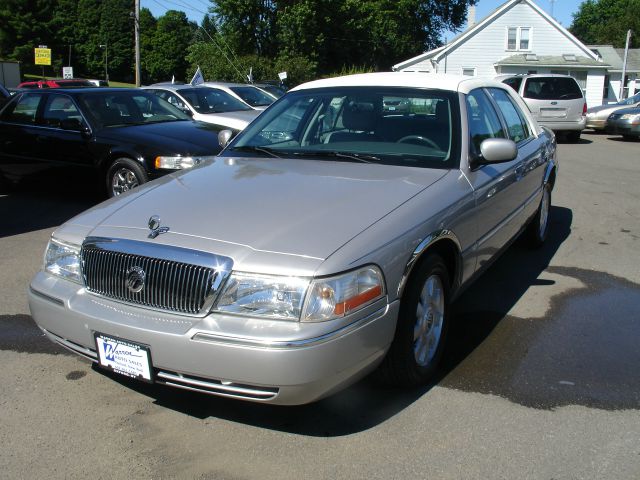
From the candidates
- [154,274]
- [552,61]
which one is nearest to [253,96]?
[154,274]

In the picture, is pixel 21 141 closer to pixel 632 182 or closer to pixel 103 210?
pixel 103 210

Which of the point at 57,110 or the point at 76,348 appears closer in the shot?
the point at 76,348

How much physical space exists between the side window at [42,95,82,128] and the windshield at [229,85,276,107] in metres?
5.70

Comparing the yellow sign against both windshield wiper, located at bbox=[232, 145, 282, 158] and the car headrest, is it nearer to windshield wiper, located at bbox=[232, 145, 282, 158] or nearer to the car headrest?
windshield wiper, located at bbox=[232, 145, 282, 158]

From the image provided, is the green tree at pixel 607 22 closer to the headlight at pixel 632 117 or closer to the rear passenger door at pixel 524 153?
the headlight at pixel 632 117

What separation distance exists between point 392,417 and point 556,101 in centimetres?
1575

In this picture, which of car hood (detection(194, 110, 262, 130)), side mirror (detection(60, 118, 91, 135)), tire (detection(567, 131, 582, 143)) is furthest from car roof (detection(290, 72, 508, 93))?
tire (detection(567, 131, 582, 143))

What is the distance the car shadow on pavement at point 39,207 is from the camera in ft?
24.6

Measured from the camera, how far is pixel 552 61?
3984cm

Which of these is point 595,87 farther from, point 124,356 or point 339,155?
point 124,356

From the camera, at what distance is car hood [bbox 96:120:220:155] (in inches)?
303

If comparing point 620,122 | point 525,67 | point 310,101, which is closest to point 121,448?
point 310,101

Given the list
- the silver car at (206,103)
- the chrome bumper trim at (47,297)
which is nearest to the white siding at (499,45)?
the silver car at (206,103)

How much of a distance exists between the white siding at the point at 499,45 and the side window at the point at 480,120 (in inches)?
1533
